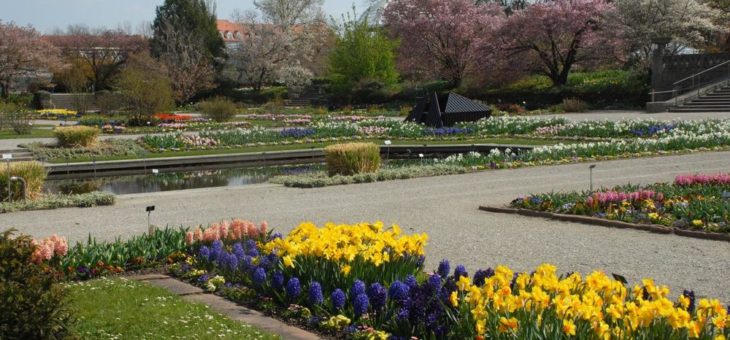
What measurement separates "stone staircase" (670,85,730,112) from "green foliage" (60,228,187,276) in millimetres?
28258

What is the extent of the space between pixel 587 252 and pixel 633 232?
1438 mm

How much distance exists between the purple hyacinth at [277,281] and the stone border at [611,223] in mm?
5114

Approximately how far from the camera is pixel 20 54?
60094 mm

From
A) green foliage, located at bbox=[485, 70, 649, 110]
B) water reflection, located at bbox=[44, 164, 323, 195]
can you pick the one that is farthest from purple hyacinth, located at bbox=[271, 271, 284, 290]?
green foliage, located at bbox=[485, 70, 649, 110]

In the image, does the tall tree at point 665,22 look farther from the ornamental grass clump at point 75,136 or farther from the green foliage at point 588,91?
the ornamental grass clump at point 75,136

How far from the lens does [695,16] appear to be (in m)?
42.5

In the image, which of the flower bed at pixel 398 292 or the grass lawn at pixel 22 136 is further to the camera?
the grass lawn at pixel 22 136

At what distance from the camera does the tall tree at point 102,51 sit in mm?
71188

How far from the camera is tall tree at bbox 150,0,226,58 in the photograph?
67.4m

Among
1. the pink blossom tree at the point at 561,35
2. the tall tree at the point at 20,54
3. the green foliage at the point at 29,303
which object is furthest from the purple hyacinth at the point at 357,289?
the tall tree at the point at 20,54

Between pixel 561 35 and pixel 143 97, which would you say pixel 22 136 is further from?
pixel 561 35

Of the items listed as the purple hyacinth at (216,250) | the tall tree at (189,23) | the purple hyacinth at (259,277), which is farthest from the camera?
the tall tree at (189,23)

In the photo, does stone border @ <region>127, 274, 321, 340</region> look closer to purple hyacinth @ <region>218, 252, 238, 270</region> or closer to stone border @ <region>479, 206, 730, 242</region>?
purple hyacinth @ <region>218, 252, 238, 270</region>

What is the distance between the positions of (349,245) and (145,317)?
164 centimetres
